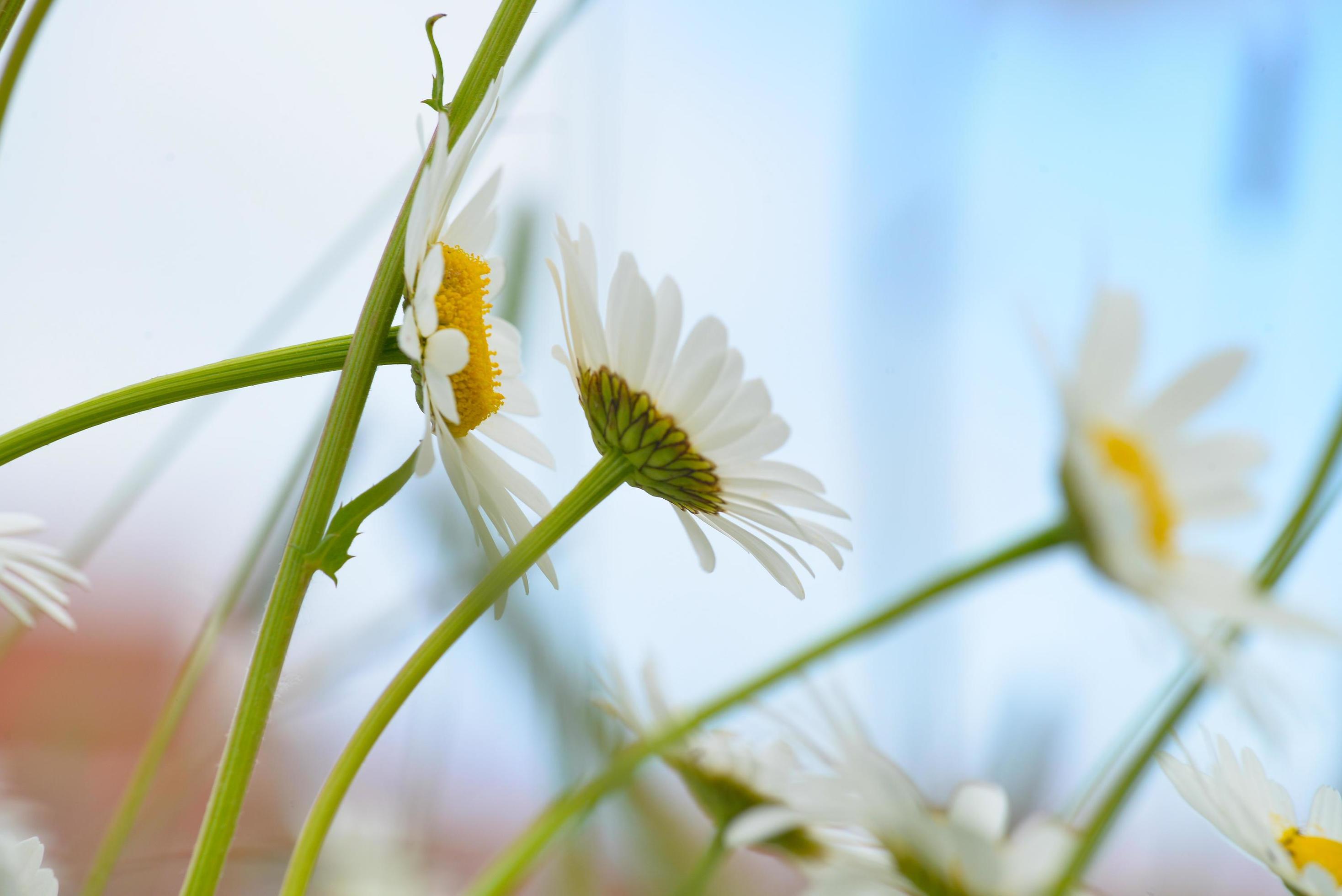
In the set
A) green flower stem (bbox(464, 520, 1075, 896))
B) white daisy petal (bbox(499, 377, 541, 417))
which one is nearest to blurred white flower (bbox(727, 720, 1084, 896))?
green flower stem (bbox(464, 520, 1075, 896))

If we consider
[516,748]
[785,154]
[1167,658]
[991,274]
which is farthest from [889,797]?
[785,154]

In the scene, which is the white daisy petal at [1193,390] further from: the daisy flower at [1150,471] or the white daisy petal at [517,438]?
the white daisy petal at [517,438]

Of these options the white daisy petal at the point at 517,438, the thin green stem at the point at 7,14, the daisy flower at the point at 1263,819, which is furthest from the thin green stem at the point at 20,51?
the daisy flower at the point at 1263,819

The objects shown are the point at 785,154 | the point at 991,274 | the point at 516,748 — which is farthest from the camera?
the point at 785,154

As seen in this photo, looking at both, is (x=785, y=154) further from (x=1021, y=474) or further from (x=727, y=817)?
(x=727, y=817)

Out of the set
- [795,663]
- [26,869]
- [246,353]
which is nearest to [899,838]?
[795,663]

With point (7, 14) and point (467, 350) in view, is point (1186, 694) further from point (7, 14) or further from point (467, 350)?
point (7, 14)

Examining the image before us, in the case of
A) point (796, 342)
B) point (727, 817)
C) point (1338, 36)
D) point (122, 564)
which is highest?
point (1338, 36)
